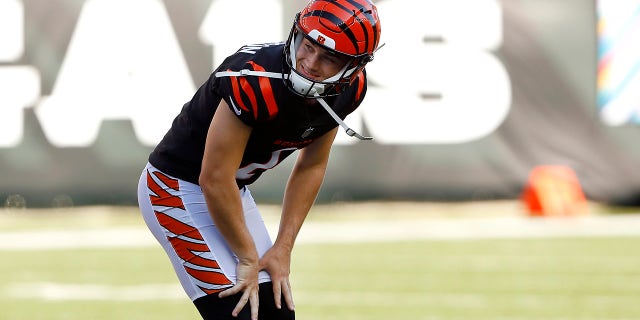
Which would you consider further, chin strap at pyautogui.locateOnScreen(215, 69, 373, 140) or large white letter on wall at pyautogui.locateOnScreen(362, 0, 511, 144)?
large white letter on wall at pyautogui.locateOnScreen(362, 0, 511, 144)

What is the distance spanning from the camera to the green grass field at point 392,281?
22.1 feet

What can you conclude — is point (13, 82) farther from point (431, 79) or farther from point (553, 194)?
point (553, 194)

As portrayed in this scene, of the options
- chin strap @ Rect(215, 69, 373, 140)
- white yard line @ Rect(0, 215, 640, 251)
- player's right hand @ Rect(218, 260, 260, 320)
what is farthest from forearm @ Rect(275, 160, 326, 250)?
white yard line @ Rect(0, 215, 640, 251)

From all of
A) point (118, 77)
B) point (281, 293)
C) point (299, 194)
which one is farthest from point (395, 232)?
point (281, 293)

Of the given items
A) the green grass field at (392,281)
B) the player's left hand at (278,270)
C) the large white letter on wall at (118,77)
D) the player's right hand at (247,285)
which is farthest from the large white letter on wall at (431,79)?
the player's right hand at (247,285)

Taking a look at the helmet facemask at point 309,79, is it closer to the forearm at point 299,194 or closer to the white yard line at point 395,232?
the forearm at point 299,194

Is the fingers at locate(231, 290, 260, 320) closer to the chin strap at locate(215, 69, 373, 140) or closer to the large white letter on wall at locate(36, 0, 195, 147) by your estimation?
the chin strap at locate(215, 69, 373, 140)

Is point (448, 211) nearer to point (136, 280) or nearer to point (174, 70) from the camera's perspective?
point (174, 70)

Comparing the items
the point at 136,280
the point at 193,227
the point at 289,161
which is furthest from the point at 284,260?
the point at 289,161

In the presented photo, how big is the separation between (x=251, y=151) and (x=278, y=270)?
0.38 metres

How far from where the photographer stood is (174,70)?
12008mm

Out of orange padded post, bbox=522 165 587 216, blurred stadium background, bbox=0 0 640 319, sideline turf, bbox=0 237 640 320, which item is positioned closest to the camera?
sideline turf, bbox=0 237 640 320

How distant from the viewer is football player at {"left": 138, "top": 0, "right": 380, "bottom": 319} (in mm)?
3373

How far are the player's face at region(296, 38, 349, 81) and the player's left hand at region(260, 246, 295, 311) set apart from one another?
0.64m
